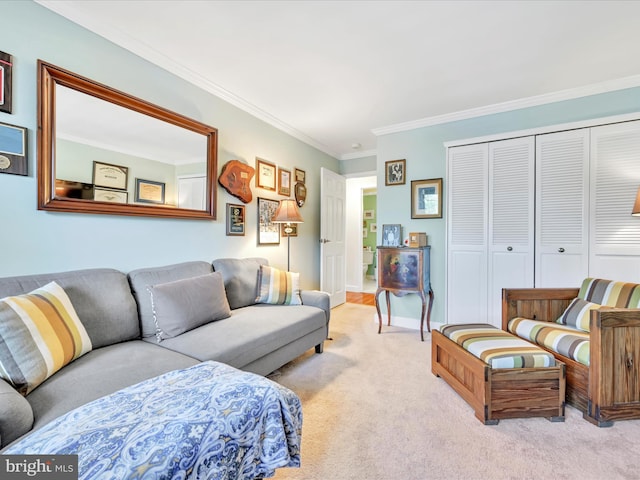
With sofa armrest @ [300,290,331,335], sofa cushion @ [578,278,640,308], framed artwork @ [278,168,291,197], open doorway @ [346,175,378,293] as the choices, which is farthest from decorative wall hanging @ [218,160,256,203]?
open doorway @ [346,175,378,293]

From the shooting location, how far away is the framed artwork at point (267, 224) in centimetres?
331

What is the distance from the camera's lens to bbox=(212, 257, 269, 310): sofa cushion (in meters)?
2.57

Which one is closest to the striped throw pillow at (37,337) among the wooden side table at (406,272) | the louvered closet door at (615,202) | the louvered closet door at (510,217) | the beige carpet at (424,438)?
the beige carpet at (424,438)

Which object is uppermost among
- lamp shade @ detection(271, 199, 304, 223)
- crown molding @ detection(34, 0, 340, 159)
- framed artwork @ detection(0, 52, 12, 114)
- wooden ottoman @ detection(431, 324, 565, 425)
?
crown molding @ detection(34, 0, 340, 159)

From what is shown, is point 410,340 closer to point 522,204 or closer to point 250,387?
point 522,204

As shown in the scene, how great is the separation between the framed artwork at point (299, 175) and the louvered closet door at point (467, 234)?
1848mm

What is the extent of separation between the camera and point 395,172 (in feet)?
12.2

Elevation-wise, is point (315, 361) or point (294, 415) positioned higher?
point (294, 415)

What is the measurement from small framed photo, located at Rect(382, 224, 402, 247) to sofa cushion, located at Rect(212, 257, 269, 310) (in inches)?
66.5

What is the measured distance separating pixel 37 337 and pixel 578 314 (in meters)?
3.25

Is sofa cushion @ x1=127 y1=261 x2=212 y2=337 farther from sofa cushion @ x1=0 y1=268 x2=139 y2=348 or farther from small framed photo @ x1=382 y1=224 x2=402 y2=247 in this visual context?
small framed photo @ x1=382 y1=224 x2=402 y2=247

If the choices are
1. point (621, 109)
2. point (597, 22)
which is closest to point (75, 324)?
point (597, 22)

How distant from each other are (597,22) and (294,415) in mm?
2929

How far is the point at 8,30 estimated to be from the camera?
5.20 feet
